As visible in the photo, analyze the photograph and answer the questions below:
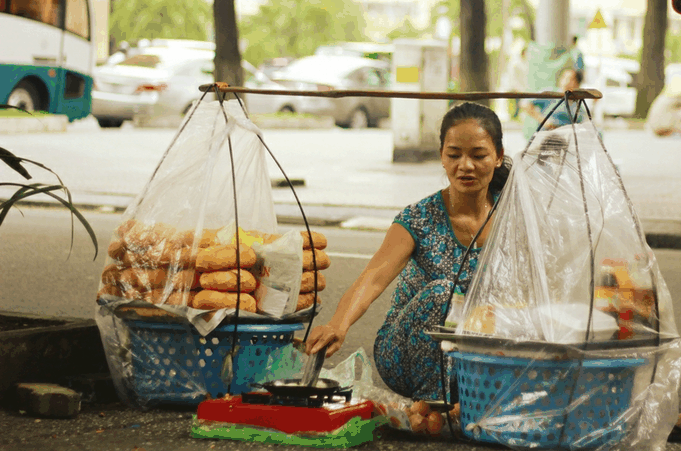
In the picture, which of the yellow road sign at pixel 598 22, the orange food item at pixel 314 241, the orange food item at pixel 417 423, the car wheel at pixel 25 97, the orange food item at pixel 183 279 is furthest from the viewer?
the yellow road sign at pixel 598 22

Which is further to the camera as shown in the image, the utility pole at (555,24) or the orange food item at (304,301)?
the utility pole at (555,24)

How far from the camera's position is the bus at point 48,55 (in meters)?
14.2

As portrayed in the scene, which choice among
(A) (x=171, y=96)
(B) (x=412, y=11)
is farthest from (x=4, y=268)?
(B) (x=412, y=11)

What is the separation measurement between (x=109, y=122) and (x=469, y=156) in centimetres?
1617

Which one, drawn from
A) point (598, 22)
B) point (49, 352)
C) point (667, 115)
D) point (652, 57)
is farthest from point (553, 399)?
point (652, 57)

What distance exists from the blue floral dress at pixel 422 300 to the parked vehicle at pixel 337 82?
1690 centimetres

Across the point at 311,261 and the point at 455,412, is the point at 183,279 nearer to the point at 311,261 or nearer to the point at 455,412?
the point at 311,261

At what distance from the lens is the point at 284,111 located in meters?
22.2

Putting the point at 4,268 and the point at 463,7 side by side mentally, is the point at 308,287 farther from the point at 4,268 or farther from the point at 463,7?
the point at 463,7

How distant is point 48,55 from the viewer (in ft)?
49.4

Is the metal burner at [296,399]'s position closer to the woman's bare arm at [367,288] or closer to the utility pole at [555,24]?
the woman's bare arm at [367,288]

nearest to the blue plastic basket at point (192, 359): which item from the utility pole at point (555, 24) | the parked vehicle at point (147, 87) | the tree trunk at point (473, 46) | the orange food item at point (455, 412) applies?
the orange food item at point (455, 412)

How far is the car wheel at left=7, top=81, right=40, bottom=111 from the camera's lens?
14523 mm

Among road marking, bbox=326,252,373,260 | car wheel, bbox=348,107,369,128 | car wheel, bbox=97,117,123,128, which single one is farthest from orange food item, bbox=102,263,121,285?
car wheel, bbox=348,107,369,128
